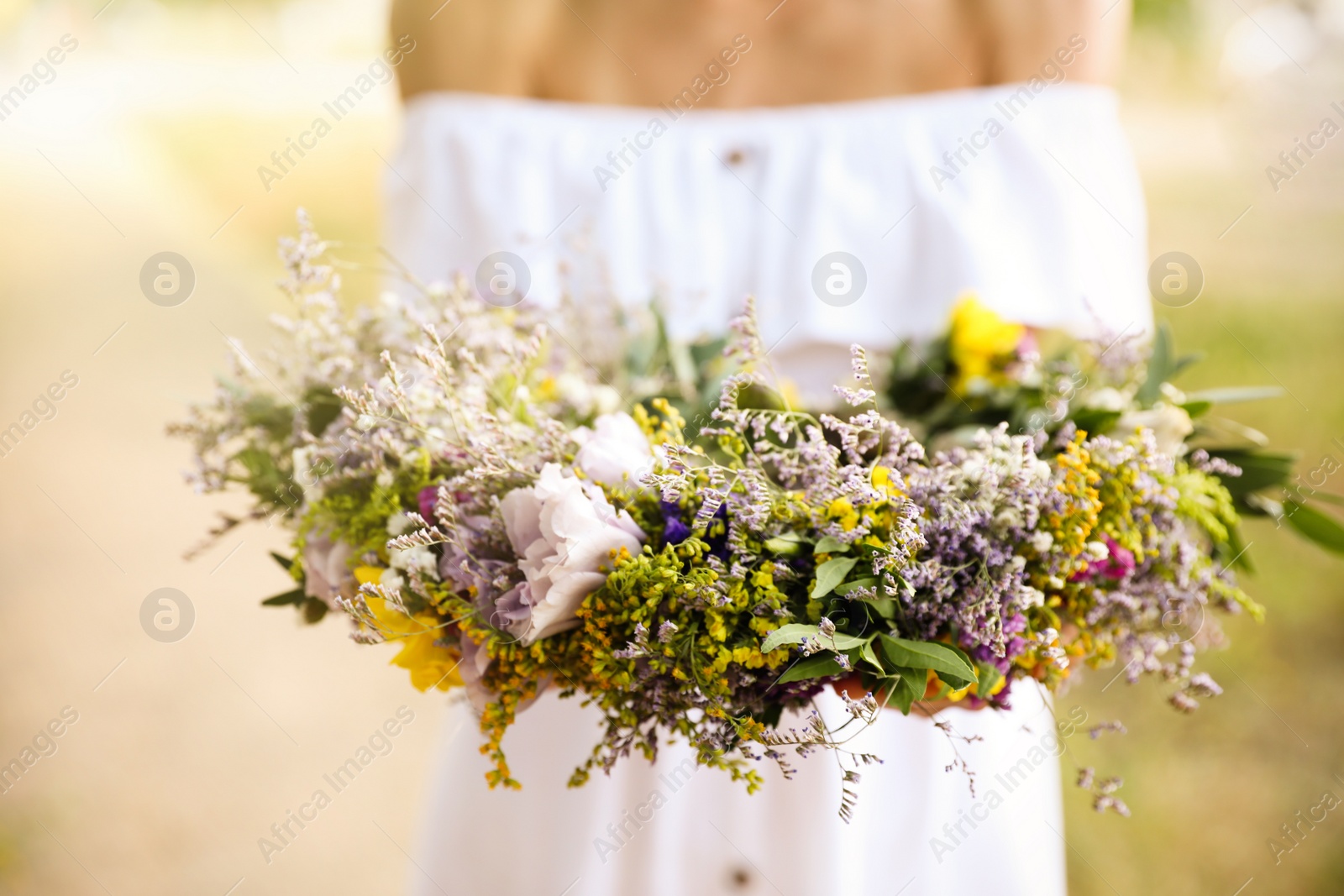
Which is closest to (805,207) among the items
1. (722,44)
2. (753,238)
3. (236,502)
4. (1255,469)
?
(753,238)

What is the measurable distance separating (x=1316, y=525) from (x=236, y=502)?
12.3 ft

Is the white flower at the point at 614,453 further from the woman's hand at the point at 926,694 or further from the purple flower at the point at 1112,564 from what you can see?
the purple flower at the point at 1112,564

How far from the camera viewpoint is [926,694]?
71 centimetres

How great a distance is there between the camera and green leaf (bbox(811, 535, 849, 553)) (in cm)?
66

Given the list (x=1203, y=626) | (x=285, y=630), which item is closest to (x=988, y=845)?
(x=1203, y=626)

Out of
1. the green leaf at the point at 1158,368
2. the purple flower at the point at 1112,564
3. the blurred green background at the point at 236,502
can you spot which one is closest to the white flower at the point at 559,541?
the purple flower at the point at 1112,564

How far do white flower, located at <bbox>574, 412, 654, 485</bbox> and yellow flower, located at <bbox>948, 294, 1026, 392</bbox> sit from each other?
1.59ft

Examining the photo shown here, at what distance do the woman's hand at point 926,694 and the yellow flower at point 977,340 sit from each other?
419 millimetres

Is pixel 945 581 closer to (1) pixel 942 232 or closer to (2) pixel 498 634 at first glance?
(2) pixel 498 634

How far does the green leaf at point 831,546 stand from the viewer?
0.66 meters

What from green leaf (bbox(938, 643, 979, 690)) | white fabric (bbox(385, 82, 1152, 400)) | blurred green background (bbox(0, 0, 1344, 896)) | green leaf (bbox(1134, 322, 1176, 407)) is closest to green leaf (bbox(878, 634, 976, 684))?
green leaf (bbox(938, 643, 979, 690))

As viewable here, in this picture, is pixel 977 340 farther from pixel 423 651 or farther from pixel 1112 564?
pixel 423 651

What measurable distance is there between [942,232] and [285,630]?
288 cm

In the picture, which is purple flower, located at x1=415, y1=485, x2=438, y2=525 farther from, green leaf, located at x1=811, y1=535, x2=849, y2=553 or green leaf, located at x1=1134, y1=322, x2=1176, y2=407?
green leaf, located at x1=1134, y1=322, x2=1176, y2=407
